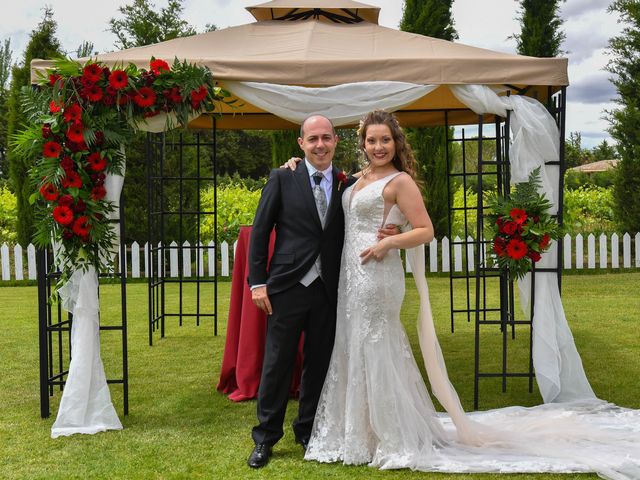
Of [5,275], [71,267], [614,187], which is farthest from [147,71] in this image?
[614,187]

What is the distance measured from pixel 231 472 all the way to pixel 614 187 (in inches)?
530

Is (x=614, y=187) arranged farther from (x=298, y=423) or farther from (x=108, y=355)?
(x=298, y=423)

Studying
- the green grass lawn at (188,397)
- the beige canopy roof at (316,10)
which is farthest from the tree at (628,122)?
the beige canopy roof at (316,10)

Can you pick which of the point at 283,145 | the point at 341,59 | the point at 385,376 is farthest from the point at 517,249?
the point at 283,145

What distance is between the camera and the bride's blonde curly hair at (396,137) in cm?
410

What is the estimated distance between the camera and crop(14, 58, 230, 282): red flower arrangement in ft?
15.3

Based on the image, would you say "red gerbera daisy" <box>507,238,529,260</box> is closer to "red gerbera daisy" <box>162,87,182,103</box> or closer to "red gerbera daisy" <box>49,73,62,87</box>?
"red gerbera daisy" <box>162,87,182,103</box>

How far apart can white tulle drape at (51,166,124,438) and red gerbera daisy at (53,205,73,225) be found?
0.31m

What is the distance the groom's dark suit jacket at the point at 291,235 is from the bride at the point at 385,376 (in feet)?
0.38

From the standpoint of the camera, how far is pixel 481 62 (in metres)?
5.18

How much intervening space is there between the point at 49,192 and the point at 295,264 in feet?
5.54

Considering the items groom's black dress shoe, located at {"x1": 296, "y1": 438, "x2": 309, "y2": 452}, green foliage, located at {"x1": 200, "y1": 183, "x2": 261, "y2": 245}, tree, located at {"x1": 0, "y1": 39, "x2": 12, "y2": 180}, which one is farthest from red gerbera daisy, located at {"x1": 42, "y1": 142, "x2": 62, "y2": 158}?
tree, located at {"x1": 0, "y1": 39, "x2": 12, "y2": 180}

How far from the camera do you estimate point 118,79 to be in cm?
474

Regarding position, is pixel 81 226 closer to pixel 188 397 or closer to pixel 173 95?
pixel 173 95
